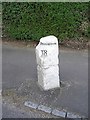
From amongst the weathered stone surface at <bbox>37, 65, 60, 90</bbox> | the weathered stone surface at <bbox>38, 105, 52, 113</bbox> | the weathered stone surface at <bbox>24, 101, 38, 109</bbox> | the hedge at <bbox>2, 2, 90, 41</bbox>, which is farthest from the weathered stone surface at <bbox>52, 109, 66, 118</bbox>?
the hedge at <bbox>2, 2, 90, 41</bbox>

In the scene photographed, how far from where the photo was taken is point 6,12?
1117cm

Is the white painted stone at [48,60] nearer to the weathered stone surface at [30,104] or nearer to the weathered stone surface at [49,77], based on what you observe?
the weathered stone surface at [49,77]

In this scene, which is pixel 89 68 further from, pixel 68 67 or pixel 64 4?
pixel 64 4

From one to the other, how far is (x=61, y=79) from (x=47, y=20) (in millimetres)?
2605

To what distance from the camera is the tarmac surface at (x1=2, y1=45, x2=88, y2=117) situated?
7828 millimetres

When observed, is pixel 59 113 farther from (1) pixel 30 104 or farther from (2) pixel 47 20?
(2) pixel 47 20

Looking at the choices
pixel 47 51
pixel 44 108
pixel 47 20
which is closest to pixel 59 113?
pixel 44 108

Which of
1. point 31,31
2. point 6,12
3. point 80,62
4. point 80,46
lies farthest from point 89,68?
point 6,12

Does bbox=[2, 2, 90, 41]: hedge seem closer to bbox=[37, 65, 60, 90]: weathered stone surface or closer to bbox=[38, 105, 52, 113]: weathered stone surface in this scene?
bbox=[37, 65, 60, 90]: weathered stone surface

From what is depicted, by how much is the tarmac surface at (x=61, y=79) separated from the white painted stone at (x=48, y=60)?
0.86ft

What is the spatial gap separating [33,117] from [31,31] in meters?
3.84

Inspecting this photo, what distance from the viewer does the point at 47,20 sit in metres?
10.7

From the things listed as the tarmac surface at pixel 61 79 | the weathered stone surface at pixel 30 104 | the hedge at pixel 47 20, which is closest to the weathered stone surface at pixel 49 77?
the tarmac surface at pixel 61 79

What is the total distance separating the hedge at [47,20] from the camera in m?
10.5
